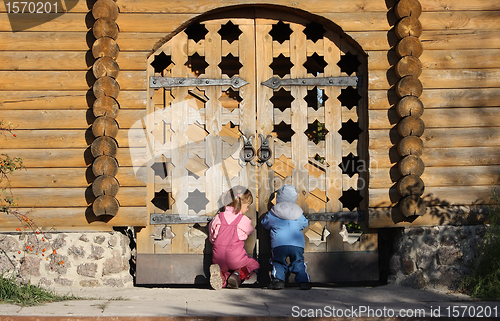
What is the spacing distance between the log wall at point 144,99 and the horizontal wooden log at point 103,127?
14 centimetres

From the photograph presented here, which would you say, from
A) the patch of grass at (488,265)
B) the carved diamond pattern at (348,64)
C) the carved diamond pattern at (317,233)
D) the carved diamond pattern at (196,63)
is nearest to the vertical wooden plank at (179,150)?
the carved diamond pattern at (317,233)

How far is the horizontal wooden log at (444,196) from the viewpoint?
16.4ft

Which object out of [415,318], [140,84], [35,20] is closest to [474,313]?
[415,318]

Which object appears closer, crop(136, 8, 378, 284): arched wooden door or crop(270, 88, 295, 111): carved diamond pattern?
crop(136, 8, 378, 284): arched wooden door

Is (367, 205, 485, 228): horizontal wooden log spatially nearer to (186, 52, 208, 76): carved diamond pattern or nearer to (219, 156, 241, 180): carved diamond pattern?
(219, 156, 241, 180): carved diamond pattern

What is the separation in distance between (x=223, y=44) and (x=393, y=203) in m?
2.63

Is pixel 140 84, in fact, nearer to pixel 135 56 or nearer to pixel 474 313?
pixel 135 56

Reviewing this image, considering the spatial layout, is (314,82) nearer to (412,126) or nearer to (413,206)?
(412,126)

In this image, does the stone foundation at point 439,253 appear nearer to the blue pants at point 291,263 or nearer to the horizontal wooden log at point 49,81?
the blue pants at point 291,263

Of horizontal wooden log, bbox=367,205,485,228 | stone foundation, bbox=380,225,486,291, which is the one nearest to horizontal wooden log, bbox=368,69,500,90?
horizontal wooden log, bbox=367,205,485,228

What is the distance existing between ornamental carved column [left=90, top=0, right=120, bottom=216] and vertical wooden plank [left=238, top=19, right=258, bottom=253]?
139 centimetres

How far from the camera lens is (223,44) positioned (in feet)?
17.3

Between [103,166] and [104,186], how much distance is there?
209 millimetres

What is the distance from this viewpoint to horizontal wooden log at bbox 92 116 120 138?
4.78m
